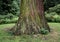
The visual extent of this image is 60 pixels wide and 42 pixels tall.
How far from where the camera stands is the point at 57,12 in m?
18.8

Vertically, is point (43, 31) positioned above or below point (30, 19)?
below

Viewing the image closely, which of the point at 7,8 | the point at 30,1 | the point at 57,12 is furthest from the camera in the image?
the point at 7,8

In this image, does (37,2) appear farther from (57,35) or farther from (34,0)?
(57,35)

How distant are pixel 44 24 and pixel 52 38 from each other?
1369mm

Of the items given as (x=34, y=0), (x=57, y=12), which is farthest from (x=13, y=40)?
(x=57, y=12)

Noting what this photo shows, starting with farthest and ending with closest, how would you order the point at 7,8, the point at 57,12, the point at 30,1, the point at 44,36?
the point at 7,8 → the point at 57,12 → the point at 30,1 → the point at 44,36

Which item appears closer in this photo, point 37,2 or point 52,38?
point 52,38

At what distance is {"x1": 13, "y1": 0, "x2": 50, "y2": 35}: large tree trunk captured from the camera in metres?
8.80

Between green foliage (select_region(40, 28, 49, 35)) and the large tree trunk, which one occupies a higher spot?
the large tree trunk

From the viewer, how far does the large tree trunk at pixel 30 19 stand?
28.9 ft

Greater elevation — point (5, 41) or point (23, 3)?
point (23, 3)

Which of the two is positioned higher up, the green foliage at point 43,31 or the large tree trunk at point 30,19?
the large tree trunk at point 30,19

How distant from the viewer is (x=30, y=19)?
8.96 meters

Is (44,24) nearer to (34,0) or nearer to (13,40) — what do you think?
(34,0)
